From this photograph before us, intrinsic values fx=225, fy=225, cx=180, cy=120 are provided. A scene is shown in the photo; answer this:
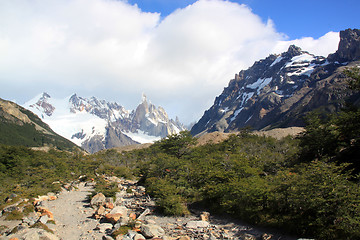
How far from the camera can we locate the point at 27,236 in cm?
1648

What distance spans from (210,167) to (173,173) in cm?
561

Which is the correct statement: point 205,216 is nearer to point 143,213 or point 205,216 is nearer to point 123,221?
point 143,213

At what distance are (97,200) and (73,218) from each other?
18.7ft

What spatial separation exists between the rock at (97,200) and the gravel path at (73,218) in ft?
2.46

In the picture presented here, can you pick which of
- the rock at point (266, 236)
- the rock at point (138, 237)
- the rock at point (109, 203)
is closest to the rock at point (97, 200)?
the rock at point (109, 203)

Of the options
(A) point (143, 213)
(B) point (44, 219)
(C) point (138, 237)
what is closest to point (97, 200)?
(B) point (44, 219)

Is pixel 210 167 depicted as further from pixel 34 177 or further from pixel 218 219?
pixel 34 177

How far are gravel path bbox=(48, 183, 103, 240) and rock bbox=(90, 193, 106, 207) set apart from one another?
0.75 m

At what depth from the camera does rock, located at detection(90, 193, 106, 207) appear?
30562 mm

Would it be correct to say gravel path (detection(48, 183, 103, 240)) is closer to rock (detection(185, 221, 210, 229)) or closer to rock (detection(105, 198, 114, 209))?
rock (detection(105, 198, 114, 209))

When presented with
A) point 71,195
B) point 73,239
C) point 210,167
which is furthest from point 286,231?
point 71,195

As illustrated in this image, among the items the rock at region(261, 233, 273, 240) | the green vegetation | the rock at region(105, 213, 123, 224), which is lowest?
the rock at region(261, 233, 273, 240)

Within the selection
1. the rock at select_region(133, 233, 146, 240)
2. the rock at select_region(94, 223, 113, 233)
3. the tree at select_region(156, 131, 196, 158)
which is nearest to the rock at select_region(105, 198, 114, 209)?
the rock at select_region(94, 223, 113, 233)

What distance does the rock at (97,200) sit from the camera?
30.6 meters
